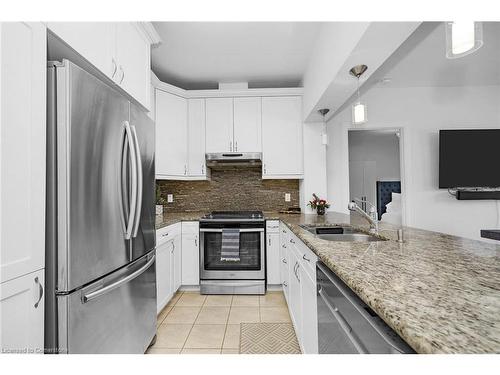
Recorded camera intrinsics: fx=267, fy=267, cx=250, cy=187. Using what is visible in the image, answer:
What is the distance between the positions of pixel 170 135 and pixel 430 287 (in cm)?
309

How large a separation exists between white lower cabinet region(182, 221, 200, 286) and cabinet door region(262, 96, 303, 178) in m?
1.13

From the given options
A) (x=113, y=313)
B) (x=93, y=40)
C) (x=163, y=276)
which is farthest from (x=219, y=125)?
(x=113, y=313)

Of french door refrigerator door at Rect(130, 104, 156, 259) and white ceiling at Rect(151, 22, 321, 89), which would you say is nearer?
french door refrigerator door at Rect(130, 104, 156, 259)

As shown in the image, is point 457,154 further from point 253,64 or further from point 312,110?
point 253,64

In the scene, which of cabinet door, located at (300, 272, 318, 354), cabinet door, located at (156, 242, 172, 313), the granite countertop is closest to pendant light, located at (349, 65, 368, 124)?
the granite countertop

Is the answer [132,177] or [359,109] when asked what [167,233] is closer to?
[132,177]

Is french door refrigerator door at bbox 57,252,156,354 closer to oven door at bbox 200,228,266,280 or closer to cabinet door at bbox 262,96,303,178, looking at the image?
oven door at bbox 200,228,266,280

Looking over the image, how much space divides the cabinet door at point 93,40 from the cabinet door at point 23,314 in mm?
1060

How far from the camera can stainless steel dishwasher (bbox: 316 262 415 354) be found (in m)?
0.68

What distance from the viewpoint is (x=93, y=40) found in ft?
4.82

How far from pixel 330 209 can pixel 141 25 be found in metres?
2.99

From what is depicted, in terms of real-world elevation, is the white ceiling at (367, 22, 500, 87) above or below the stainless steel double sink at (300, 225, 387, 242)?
above

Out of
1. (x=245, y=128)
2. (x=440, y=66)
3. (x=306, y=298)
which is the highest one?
(x=440, y=66)

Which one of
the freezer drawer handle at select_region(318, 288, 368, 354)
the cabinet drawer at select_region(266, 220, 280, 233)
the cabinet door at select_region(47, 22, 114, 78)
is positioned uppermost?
the cabinet door at select_region(47, 22, 114, 78)
